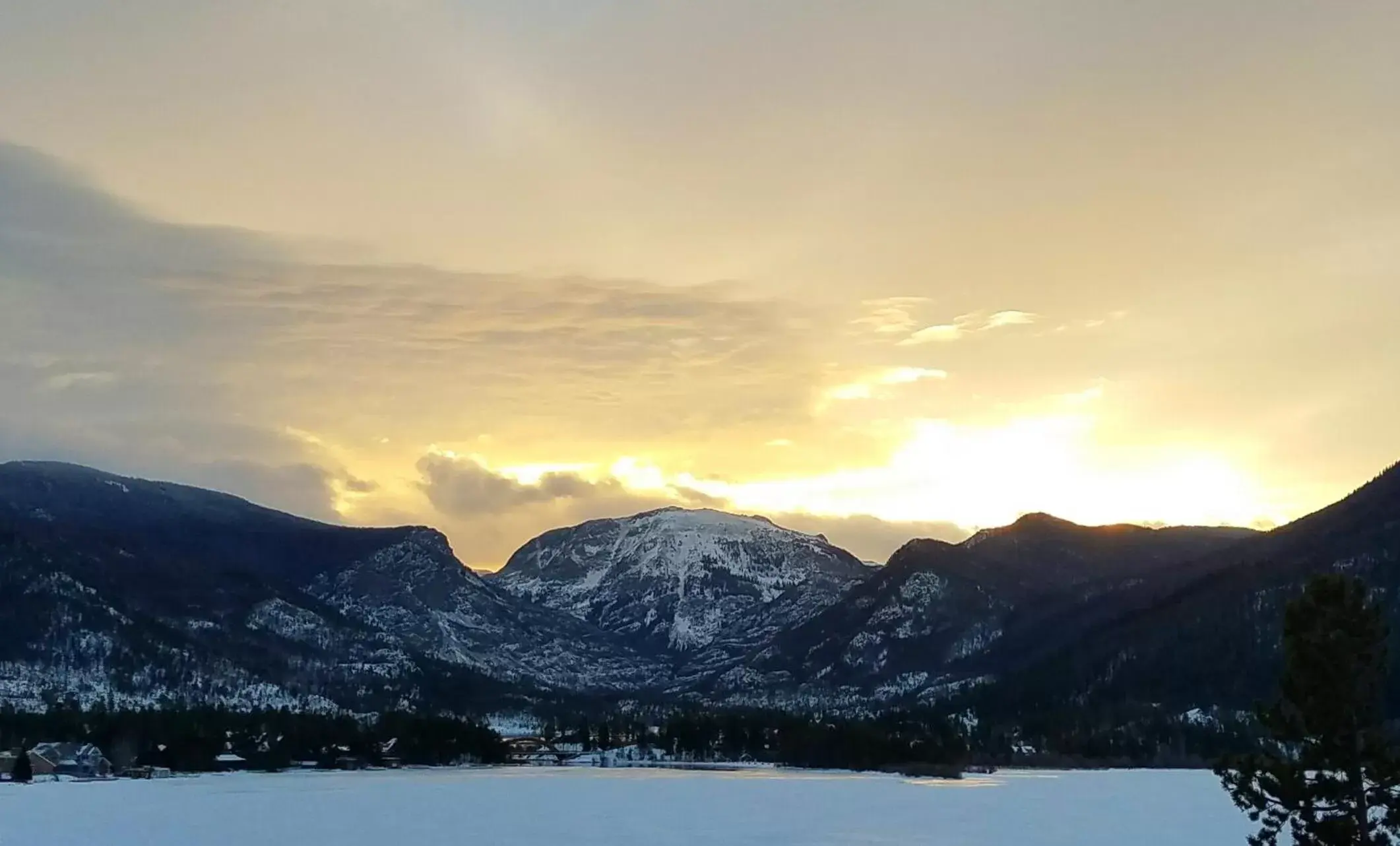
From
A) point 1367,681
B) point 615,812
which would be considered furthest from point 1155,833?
point 1367,681

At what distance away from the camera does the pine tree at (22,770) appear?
556 feet

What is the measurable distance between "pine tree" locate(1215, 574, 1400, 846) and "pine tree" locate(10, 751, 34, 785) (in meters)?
167

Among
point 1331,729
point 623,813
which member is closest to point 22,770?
point 623,813

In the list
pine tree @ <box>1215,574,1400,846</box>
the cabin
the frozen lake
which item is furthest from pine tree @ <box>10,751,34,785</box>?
pine tree @ <box>1215,574,1400,846</box>

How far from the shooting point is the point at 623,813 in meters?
115

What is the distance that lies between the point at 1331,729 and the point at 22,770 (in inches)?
6793

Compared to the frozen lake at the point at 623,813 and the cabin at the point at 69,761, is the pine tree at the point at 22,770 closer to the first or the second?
the cabin at the point at 69,761

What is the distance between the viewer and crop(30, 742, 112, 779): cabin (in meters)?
181

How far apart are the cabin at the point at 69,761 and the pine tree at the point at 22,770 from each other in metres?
4.73

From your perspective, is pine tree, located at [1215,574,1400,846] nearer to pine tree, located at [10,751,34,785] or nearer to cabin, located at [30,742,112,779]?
pine tree, located at [10,751,34,785]

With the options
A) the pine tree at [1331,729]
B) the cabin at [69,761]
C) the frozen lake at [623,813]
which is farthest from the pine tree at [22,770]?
the pine tree at [1331,729]

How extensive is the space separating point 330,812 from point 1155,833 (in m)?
68.5

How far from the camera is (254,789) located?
154 metres

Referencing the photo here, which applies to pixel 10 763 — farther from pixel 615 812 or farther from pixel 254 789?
pixel 615 812
